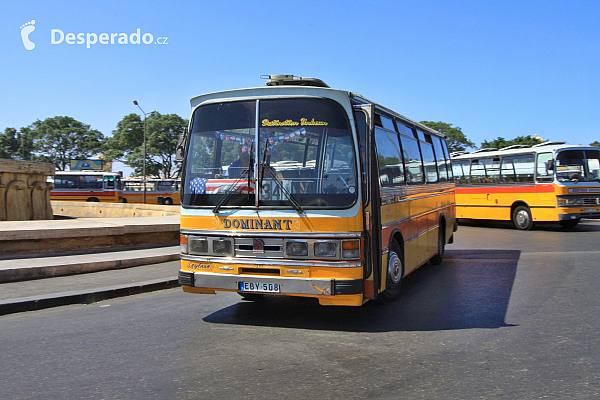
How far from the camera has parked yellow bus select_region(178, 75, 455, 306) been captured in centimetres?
577

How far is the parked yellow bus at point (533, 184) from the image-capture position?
55.6ft

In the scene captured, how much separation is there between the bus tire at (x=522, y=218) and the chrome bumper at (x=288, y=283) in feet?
47.1

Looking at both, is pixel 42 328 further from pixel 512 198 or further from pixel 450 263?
pixel 512 198

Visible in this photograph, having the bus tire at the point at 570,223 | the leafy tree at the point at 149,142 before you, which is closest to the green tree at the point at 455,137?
the leafy tree at the point at 149,142

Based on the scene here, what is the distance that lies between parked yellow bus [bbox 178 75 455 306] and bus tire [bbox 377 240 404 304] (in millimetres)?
255

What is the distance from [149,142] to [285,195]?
60429mm

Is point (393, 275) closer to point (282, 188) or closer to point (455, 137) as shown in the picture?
point (282, 188)

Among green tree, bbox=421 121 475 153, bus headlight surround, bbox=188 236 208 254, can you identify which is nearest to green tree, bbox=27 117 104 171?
green tree, bbox=421 121 475 153

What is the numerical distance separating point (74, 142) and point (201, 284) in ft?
244

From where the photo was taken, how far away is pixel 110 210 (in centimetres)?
2662

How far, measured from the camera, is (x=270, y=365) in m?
4.73

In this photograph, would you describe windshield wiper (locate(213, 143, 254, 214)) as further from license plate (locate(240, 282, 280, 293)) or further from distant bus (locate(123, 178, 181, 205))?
distant bus (locate(123, 178, 181, 205))

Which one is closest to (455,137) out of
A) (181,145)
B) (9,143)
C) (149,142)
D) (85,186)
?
(149,142)

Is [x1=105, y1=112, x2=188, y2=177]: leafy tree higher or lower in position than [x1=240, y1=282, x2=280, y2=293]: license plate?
higher
